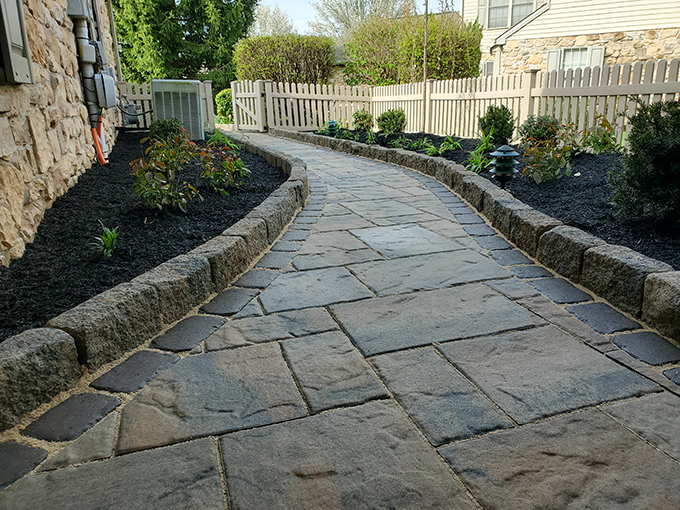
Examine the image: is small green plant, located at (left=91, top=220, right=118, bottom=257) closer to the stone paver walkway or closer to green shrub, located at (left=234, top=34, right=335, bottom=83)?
the stone paver walkway

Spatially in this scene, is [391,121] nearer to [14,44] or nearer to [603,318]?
[14,44]

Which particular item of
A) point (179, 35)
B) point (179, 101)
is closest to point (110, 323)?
point (179, 101)

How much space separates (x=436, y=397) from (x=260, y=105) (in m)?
11.0

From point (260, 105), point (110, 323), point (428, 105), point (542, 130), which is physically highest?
point (260, 105)

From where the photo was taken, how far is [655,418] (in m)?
1.59

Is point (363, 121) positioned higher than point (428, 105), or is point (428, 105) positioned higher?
point (428, 105)

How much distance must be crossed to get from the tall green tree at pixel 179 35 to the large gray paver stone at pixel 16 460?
19.5 meters

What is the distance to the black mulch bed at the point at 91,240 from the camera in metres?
2.20

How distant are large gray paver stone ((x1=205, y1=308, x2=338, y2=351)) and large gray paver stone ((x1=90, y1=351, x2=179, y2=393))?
20cm

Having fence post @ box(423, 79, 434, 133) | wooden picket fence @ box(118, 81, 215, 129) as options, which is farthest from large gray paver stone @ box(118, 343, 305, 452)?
wooden picket fence @ box(118, 81, 215, 129)

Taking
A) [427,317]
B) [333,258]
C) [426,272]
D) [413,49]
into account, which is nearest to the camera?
[427,317]

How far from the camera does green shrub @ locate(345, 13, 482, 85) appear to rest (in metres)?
12.5

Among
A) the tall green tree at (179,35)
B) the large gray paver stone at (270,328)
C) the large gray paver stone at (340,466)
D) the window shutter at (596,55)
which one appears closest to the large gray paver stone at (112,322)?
the large gray paver stone at (270,328)

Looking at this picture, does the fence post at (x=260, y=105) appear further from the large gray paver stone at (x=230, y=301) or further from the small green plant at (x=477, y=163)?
the large gray paver stone at (x=230, y=301)
